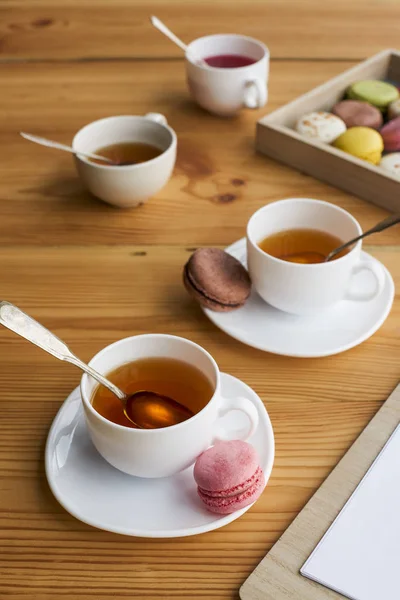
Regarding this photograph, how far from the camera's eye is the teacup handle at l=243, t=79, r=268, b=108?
4.31 ft

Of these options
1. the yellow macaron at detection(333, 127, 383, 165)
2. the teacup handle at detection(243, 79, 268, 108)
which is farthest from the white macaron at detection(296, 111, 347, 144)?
the teacup handle at detection(243, 79, 268, 108)

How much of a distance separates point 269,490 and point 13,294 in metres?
0.46

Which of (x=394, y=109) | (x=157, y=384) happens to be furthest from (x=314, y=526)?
(x=394, y=109)

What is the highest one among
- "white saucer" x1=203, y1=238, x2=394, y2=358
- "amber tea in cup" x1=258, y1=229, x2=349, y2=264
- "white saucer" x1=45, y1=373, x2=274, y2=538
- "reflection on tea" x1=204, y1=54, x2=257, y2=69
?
"reflection on tea" x1=204, y1=54, x2=257, y2=69

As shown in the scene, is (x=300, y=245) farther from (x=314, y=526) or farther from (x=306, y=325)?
(x=314, y=526)

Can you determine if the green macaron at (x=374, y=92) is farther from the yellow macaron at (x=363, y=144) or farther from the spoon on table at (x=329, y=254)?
the spoon on table at (x=329, y=254)

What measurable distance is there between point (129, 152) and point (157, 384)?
0.54m

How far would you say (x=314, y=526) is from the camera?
679 mm

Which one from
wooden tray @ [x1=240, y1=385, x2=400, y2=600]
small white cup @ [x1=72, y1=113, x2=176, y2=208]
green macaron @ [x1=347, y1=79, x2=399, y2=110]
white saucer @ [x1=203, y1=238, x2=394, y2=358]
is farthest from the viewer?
green macaron @ [x1=347, y1=79, x2=399, y2=110]

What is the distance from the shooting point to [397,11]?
1745 mm

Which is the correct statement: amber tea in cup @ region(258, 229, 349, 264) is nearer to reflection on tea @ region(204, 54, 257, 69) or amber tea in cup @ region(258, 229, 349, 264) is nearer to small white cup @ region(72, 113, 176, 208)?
small white cup @ region(72, 113, 176, 208)

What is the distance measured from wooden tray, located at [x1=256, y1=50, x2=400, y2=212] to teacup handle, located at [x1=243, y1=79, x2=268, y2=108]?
0.07 m

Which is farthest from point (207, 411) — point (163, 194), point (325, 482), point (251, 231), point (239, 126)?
point (239, 126)

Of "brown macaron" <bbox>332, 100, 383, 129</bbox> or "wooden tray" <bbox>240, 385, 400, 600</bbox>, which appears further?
"brown macaron" <bbox>332, 100, 383, 129</bbox>
